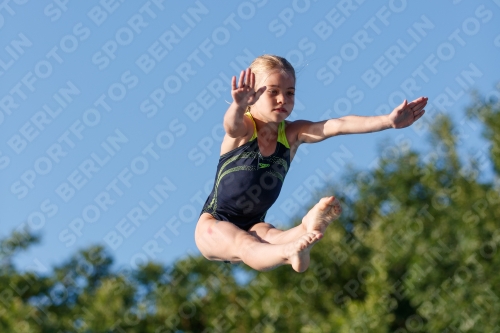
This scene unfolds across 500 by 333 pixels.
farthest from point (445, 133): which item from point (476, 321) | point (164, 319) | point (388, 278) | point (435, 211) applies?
point (164, 319)

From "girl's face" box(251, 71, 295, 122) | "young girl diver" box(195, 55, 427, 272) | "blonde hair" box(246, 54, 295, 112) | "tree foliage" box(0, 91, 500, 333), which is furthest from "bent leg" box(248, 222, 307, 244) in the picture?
"tree foliage" box(0, 91, 500, 333)

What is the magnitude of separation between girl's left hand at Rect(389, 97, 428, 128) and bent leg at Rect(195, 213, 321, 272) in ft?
3.36

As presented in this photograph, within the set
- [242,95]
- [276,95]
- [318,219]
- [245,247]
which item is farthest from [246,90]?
[245,247]

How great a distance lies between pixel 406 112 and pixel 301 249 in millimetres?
1258

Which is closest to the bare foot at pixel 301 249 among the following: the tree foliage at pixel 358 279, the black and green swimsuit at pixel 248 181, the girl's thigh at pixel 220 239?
the girl's thigh at pixel 220 239

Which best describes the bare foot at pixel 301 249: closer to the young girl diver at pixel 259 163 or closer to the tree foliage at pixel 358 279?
the young girl diver at pixel 259 163

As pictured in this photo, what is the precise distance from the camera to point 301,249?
19.5ft

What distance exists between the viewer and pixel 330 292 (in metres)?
28.8

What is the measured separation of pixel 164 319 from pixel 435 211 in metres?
9.79

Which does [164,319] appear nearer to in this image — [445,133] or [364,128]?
[445,133]

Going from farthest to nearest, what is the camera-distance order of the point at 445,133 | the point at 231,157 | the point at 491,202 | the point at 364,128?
the point at 445,133
the point at 491,202
the point at 231,157
the point at 364,128

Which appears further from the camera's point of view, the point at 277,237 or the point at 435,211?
the point at 435,211

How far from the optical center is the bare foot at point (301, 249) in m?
5.93

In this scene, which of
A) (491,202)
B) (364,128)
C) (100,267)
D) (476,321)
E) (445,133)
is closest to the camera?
(364,128)
